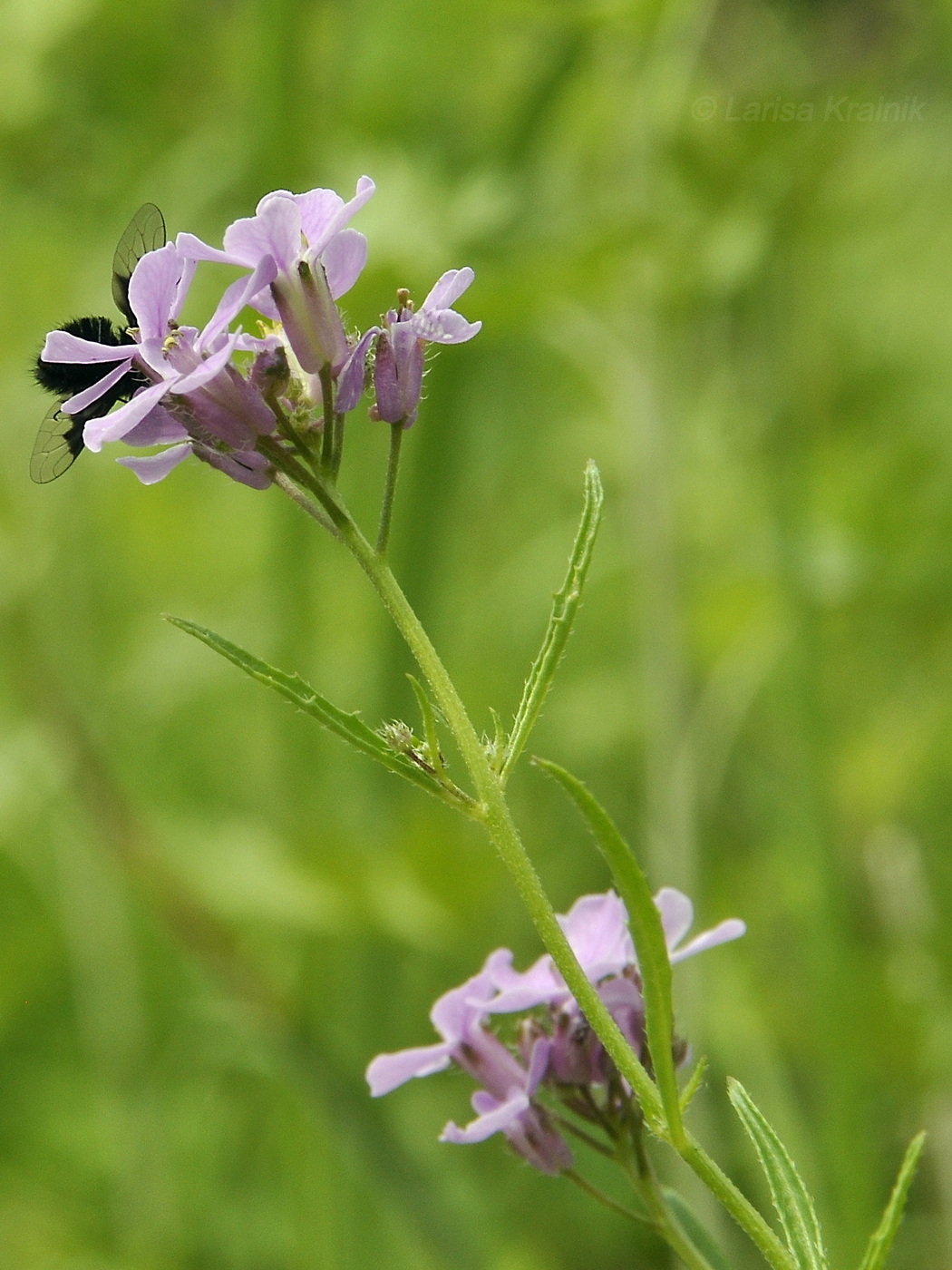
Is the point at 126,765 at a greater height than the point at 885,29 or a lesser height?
lesser

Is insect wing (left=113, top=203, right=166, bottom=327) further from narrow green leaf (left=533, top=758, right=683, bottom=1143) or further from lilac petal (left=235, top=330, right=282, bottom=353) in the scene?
narrow green leaf (left=533, top=758, right=683, bottom=1143)

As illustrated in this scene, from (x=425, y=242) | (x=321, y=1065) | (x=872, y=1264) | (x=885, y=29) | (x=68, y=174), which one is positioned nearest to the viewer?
(x=872, y=1264)

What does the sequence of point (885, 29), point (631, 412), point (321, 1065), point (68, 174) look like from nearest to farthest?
point (321, 1065)
point (631, 412)
point (68, 174)
point (885, 29)

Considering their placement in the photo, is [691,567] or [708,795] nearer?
[708,795]

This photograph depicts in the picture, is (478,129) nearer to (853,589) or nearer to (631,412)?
(631,412)

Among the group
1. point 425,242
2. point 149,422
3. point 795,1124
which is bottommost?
point 795,1124

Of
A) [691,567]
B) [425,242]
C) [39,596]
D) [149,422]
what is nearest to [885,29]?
[691,567]

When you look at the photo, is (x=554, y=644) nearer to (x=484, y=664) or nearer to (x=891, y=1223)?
(x=891, y=1223)

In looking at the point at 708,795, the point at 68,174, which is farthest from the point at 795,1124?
the point at 68,174
